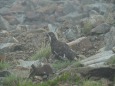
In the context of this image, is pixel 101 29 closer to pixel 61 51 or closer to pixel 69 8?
pixel 61 51

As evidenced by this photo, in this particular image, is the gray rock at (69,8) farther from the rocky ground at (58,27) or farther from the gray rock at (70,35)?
the gray rock at (70,35)

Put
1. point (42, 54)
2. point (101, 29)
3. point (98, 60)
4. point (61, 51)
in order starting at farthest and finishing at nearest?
point (101, 29), point (42, 54), point (61, 51), point (98, 60)

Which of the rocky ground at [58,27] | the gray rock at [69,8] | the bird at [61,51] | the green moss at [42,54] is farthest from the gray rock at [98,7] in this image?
the bird at [61,51]

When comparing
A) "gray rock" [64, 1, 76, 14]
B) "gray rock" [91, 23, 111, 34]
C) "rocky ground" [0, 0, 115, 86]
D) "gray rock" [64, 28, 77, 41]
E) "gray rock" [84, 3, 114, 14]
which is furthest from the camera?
"gray rock" [64, 1, 76, 14]

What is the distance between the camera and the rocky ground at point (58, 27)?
1366cm

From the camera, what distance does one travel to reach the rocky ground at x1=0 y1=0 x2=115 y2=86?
13.7m

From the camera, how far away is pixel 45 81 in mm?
9609

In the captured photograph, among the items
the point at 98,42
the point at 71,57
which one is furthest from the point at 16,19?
the point at 71,57

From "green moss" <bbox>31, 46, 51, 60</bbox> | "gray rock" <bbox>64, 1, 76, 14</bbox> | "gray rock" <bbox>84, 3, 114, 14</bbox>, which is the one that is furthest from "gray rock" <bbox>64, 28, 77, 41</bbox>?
"gray rock" <bbox>64, 1, 76, 14</bbox>

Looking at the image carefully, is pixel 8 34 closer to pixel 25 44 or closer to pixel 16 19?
pixel 25 44

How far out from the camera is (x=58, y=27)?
1911 cm

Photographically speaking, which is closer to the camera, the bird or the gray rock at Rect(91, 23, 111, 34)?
the bird

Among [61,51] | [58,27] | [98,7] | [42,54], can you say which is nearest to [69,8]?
[98,7]

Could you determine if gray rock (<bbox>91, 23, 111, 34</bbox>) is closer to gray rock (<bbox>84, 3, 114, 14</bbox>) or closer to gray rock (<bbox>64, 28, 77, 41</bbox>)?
gray rock (<bbox>64, 28, 77, 41</bbox>)
